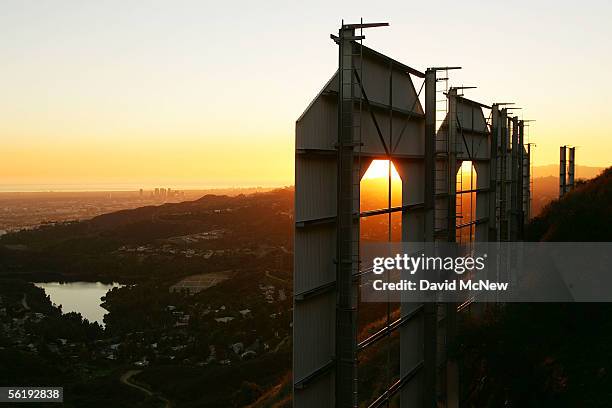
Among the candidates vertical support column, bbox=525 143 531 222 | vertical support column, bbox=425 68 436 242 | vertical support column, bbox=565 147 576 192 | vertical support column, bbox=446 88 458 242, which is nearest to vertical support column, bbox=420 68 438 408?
vertical support column, bbox=425 68 436 242

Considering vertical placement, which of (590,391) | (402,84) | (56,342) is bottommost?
(56,342)

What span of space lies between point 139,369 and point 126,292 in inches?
1397

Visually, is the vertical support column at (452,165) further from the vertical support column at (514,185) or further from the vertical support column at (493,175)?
the vertical support column at (514,185)

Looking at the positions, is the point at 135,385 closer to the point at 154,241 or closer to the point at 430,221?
the point at 430,221

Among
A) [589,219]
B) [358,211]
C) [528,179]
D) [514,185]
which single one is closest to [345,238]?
[358,211]

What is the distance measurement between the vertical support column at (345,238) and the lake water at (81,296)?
8536cm

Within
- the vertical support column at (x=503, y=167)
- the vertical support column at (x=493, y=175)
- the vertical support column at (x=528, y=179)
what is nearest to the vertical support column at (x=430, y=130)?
the vertical support column at (x=493, y=175)

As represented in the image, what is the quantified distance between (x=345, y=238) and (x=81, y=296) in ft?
336

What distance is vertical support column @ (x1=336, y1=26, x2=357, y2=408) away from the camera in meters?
9.94

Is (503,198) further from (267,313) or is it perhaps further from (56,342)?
(56,342)

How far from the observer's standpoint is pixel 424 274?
1555 cm

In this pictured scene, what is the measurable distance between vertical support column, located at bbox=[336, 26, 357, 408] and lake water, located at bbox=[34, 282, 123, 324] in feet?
280

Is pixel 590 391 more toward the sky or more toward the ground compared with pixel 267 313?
more toward the sky

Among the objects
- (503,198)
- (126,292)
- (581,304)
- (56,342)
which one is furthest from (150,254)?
(581,304)
